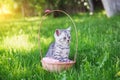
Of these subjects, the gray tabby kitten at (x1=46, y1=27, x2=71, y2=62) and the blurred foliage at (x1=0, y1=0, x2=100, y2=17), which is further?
the blurred foliage at (x1=0, y1=0, x2=100, y2=17)

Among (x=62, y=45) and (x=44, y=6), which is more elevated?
(x=44, y=6)

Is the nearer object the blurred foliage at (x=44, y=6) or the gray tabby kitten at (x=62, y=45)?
the gray tabby kitten at (x=62, y=45)

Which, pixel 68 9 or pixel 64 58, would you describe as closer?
pixel 64 58

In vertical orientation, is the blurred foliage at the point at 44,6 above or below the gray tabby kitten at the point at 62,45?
above

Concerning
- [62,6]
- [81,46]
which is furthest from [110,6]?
[81,46]

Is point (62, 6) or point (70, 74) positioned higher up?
point (62, 6)

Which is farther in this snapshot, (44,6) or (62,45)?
(44,6)

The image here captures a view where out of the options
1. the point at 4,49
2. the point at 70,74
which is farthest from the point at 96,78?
the point at 4,49

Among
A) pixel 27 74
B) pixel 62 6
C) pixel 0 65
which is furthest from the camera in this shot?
pixel 62 6

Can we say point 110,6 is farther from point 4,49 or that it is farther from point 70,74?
point 70,74

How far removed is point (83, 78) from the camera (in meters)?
3.62

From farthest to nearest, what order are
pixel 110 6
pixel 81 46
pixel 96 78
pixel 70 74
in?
pixel 110 6 < pixel 81 46 < pixel 70 74 < pixel 96 78

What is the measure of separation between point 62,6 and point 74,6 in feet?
1.91

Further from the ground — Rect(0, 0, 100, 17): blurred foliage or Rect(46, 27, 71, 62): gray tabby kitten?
Rect(0, 0, 100, 17): blurred foliage
